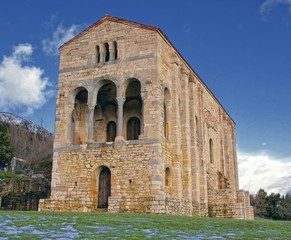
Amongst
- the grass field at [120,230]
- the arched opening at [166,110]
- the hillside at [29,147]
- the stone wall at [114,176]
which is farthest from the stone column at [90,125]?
the hillside at [29,147]

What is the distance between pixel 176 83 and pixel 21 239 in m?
17.6

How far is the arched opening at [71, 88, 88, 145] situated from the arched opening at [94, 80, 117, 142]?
114cm

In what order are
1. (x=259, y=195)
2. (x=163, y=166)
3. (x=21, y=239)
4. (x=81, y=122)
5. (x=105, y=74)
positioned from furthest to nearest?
1. (x=259, y=195)
2. (x=81, y=122)
3. (x=105, y=74)
4. (x=163, y=166)
5. (x=21, y=239)

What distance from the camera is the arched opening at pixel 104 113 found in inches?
1059

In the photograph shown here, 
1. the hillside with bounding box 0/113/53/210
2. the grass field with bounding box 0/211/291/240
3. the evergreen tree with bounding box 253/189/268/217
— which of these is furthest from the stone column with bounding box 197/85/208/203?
the evergreen tree with bounding box 253/189/268/217

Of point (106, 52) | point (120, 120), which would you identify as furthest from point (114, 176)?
point (106, 52)

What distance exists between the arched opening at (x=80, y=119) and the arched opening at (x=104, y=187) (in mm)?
3298

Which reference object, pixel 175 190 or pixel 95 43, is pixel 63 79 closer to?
pixel 95 43

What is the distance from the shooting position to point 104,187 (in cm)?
2284

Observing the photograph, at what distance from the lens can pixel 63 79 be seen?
25.1 m

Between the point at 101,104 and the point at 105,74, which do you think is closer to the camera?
the point at 105,74

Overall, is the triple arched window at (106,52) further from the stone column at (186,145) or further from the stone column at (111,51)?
the stone column at (186,145)

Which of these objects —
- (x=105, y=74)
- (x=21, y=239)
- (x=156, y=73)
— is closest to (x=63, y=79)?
(x=105, y=74)

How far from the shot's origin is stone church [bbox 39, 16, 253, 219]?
71.3 feet
